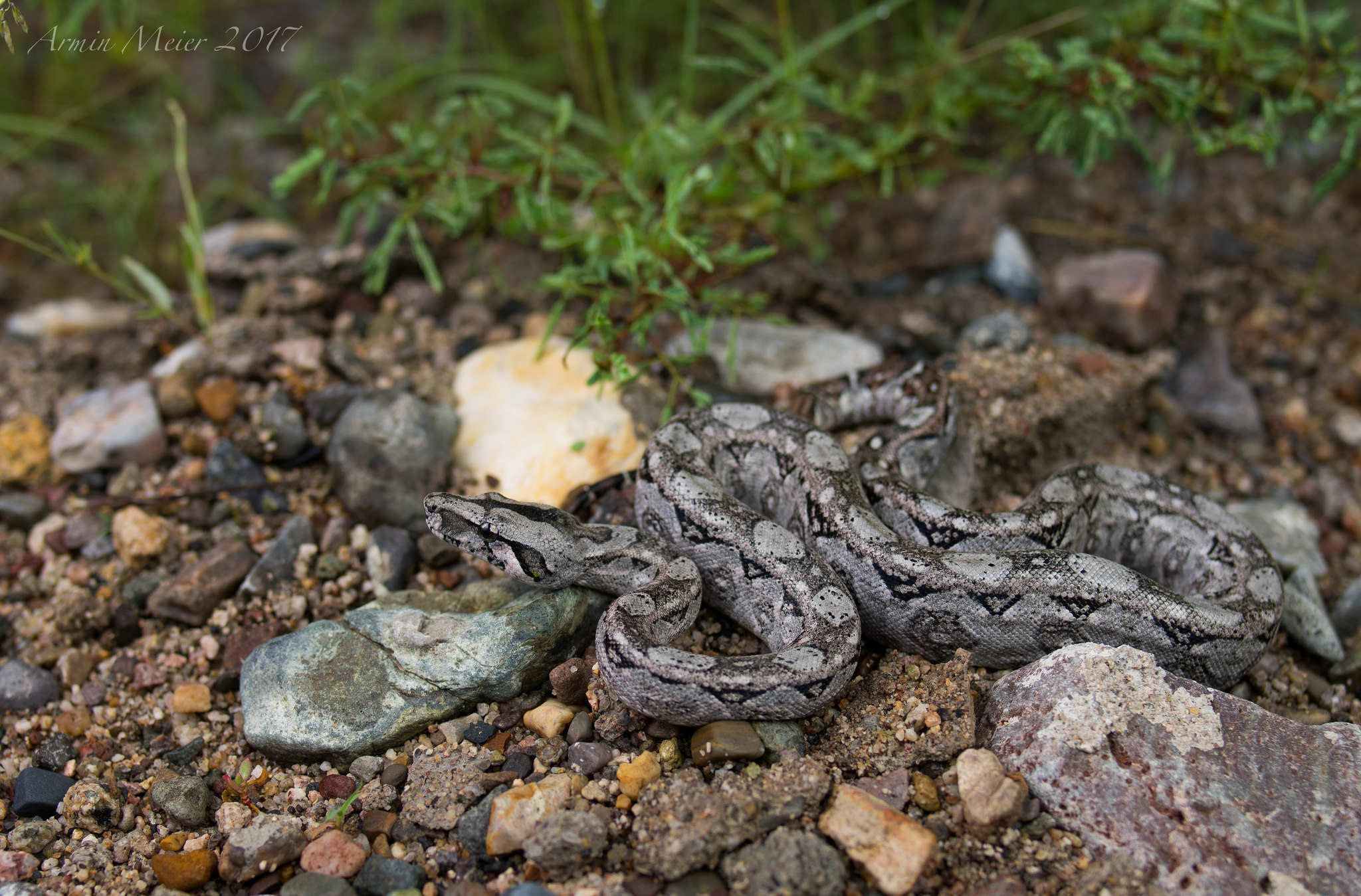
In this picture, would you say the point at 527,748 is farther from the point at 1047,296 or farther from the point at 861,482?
the point at 1047,296

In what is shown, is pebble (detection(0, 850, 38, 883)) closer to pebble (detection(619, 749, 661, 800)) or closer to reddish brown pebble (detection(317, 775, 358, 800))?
reddish brown pebble (detection(317, 775, 358, 800))

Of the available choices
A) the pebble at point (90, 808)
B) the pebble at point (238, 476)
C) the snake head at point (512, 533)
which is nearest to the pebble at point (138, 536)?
the pebble at point (238, 476)

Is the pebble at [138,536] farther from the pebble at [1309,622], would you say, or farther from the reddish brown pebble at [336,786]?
the pebble at [1309,622]

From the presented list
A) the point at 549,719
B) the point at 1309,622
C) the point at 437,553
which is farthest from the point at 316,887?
the point at 1309,622

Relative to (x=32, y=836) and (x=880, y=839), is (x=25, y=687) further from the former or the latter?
(x=880, y=839)

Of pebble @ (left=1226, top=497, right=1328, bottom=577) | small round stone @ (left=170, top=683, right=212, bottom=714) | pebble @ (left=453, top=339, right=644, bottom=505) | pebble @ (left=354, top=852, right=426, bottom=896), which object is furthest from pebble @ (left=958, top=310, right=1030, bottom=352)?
small round stone @ (left=170, top=683, right=212, bottom=714)

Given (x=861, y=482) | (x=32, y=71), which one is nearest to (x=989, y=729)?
(x=861, y=482)
